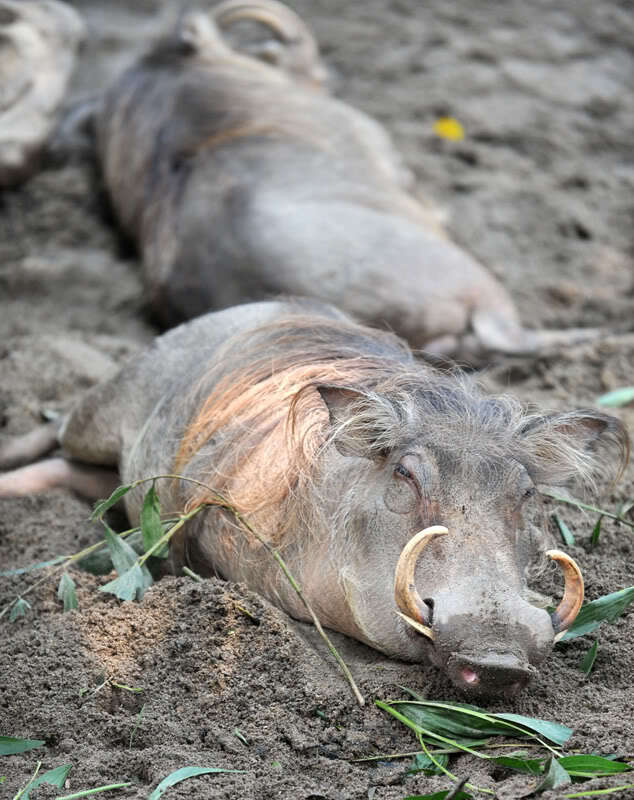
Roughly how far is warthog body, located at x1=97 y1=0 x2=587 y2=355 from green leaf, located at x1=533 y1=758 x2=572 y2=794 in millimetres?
1982

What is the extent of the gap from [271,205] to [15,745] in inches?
116

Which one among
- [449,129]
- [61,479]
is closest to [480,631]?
[61,479]

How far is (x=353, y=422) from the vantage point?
2562 mm

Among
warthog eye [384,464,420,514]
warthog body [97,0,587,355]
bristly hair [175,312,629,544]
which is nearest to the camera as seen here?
warthog eye [384,464,420,514]

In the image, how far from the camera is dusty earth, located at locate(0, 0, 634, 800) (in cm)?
221

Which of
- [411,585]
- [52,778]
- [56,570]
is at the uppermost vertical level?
[411,585]

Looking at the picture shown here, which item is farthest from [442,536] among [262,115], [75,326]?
[262,115]

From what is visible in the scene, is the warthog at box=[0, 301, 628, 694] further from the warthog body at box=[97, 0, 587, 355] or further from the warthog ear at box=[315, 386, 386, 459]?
the warthog body at box=[97, 0, 587, 355]

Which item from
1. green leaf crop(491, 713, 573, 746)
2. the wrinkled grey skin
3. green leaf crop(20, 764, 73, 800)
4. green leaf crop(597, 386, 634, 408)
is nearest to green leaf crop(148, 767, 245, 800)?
green leaf crop(20, 764, 73, 800)

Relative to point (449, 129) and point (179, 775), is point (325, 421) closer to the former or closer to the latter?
point (179, 775)

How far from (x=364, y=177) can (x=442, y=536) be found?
10.5ft

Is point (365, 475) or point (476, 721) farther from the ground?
point (365, 475)

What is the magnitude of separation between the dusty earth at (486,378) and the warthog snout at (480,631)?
17cm

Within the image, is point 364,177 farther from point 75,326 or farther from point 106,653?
point 106,653
